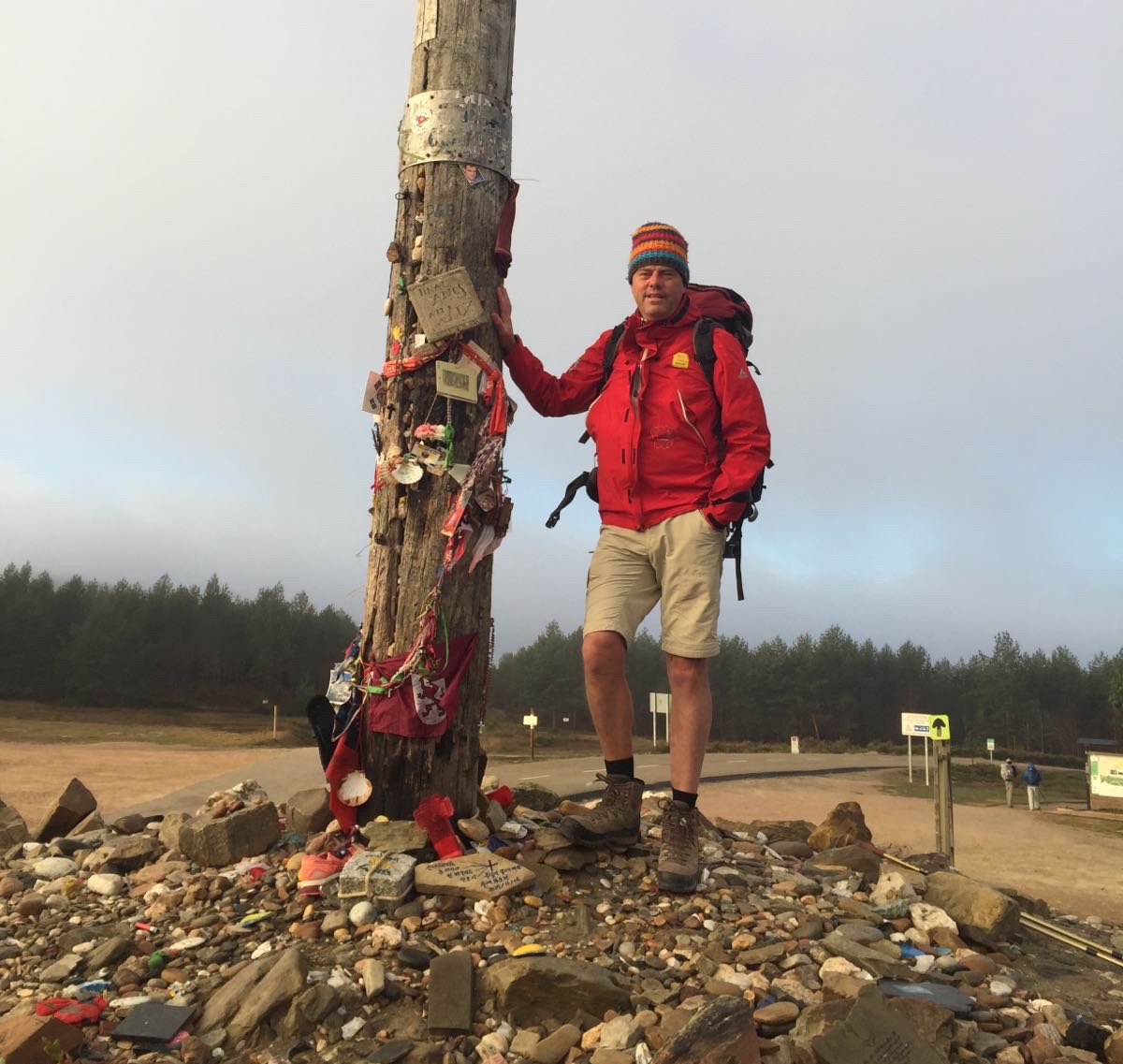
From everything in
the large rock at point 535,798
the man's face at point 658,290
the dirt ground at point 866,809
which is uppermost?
the man's face at point 658,290

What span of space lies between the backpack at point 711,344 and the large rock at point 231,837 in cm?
182

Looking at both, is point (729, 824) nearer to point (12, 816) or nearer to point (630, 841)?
point (630, 841)

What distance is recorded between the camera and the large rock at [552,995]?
2.55 meters

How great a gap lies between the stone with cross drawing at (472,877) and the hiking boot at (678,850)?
1.82 ft

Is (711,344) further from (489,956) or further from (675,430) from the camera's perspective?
(489,956)

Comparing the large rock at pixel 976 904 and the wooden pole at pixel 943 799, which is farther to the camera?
the wooden pole at pixel 943 799

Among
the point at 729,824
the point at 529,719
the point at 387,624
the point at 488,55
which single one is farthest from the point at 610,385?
the point at 529,719

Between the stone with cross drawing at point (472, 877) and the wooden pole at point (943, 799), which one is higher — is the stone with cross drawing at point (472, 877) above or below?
above

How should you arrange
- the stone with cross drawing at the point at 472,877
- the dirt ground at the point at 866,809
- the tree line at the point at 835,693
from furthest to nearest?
the tree line at the point at 835,693 < the dirt ground at the point at 866,809 < the stone with cross drawing at the point at 472,877

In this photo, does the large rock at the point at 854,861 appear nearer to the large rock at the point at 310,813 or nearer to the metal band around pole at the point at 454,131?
the large rock at the point at 310,813

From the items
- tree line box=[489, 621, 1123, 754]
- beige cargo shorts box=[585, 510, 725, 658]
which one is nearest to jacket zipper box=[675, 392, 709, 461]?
beige cargo shorts box=[585, 510, 725, 658]

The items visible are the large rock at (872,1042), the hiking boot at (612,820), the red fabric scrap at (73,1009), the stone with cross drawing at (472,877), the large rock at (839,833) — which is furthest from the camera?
the large rock at (839,833)

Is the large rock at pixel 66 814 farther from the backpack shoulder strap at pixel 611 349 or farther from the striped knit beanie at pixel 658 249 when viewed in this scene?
the striped knit beanie at pixel 658 249

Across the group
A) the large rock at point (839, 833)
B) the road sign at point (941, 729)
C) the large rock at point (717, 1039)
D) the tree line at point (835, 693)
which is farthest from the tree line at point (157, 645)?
the large rock at point (717, 1039)
